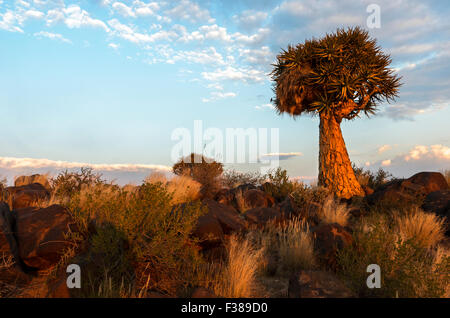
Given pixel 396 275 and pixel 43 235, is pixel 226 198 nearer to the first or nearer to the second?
pixel 43 235

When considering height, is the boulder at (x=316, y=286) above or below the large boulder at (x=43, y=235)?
below

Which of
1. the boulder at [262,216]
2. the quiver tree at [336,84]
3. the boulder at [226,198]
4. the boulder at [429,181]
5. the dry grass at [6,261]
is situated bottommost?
the dry grass at [6,261]

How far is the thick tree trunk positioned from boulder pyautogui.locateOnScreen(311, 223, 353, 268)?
7.00 metres

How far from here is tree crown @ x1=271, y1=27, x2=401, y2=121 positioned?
13.5m

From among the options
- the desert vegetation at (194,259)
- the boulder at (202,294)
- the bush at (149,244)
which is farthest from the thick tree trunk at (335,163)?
the boulder at (202,294)

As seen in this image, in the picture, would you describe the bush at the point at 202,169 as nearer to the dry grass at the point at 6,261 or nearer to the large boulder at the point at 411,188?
the large boulder at the point at 411,188

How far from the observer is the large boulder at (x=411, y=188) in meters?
11.8

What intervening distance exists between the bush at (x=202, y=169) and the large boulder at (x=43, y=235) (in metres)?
10.1

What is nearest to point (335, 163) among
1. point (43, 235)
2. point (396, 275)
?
point (396, 275)
